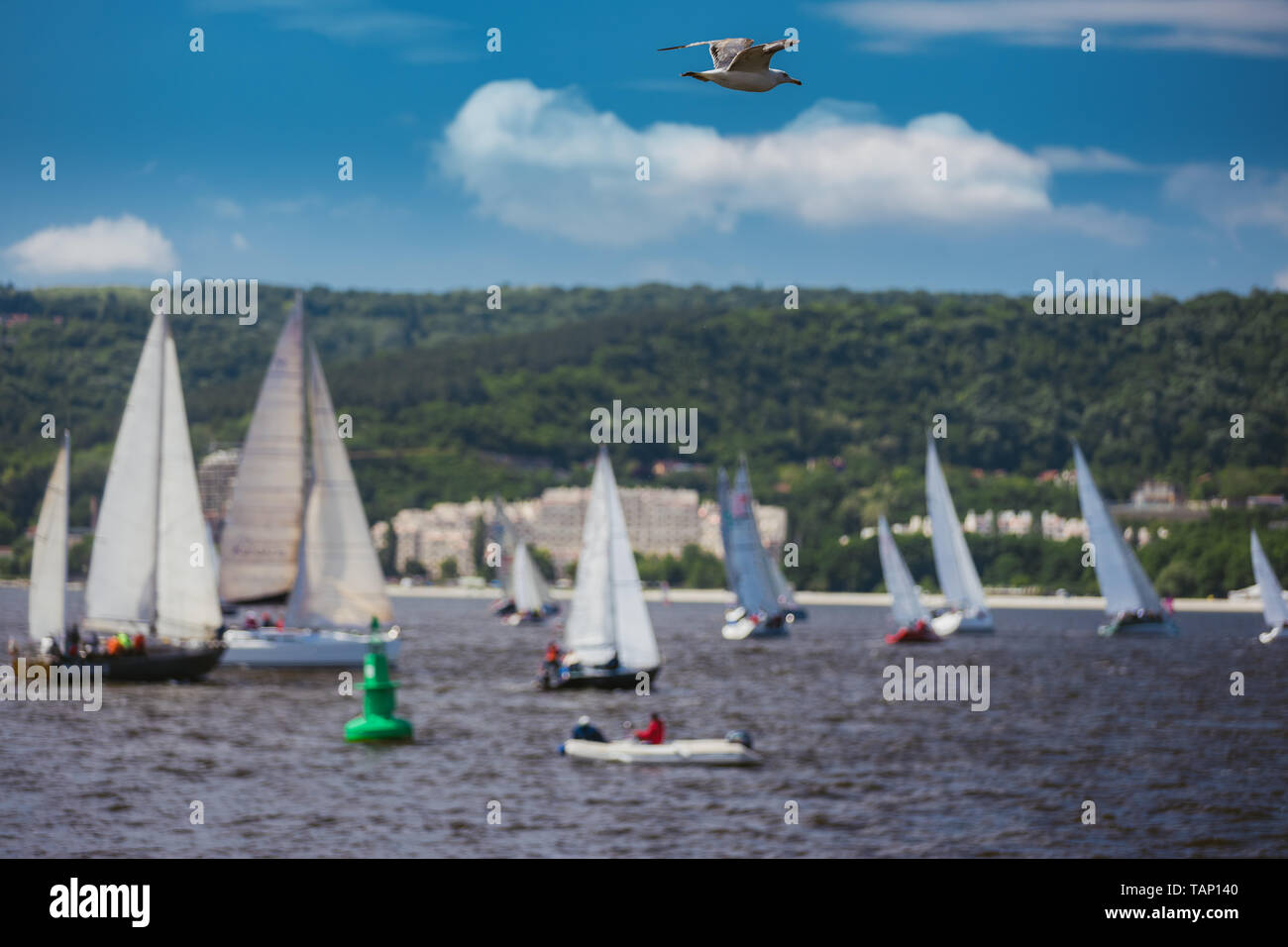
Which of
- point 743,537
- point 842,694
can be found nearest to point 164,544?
point 842,694

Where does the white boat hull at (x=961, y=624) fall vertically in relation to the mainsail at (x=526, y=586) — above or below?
below

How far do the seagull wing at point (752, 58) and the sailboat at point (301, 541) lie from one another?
49.3 meters

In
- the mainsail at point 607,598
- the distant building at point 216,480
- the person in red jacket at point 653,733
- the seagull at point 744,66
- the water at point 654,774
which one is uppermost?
the distant building at point 216,480

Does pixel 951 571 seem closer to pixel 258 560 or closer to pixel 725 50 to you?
pixel 258 560

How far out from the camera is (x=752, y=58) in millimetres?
12938

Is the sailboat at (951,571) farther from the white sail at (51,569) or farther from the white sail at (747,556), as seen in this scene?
the white sail at (51,569)

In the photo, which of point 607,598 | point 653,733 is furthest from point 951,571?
point 653,733

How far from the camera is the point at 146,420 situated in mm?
56938

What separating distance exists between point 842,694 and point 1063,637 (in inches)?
2072

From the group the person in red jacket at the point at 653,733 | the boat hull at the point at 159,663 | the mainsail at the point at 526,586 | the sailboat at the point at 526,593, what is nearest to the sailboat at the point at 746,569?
the sailboat at the point at 526,593

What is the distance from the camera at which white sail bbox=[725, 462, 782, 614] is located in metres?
93.6

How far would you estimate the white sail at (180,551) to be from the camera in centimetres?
5556

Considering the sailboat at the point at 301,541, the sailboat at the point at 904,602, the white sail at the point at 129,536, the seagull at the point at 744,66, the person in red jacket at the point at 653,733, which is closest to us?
the seagull at the point at 744,66
